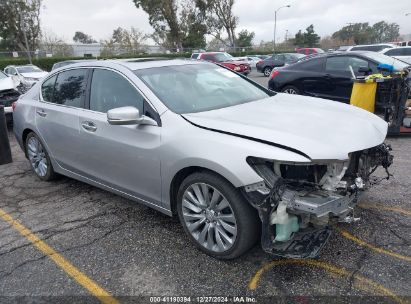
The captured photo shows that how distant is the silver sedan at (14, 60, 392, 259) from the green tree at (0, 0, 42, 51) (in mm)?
39721

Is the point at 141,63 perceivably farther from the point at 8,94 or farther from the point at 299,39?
the point at 299,39

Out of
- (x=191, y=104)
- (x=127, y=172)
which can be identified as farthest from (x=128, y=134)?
(x=191, y=104)

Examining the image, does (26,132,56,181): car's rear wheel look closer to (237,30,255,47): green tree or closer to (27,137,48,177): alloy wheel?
(27,137,48,177): alloy wheel

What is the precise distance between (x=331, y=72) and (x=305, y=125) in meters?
6.14

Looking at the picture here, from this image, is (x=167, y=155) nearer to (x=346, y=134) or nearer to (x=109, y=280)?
(x=109, y=280)

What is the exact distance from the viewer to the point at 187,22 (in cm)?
4912

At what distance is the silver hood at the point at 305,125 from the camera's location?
269 centimetres

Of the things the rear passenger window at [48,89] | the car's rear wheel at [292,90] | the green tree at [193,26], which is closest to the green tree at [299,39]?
the green tree at [193,26]

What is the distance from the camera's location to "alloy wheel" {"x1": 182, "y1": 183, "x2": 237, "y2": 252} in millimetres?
2961

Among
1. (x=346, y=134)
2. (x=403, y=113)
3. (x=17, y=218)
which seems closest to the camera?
(x=346, y=134)

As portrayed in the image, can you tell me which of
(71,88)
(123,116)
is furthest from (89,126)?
(123,116)

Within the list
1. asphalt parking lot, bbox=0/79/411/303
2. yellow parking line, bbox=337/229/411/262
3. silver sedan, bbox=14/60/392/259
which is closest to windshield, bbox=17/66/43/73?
silver sedan, bbox=14/60/392/259

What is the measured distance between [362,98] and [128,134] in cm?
497

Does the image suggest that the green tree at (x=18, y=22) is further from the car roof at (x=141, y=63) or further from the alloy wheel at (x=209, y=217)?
the alloy wheel at (x=209, y=217)
